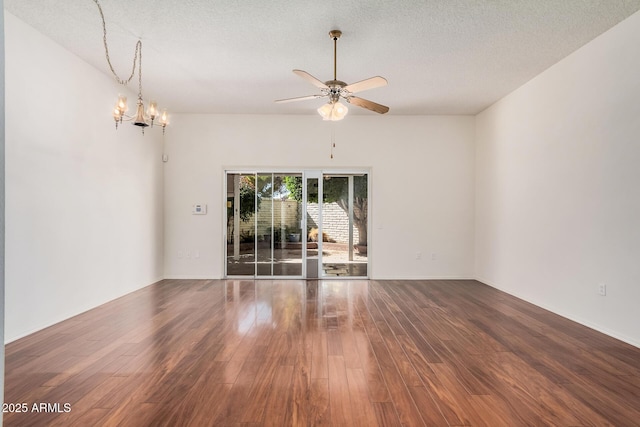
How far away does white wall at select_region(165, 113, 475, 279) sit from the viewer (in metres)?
6.41

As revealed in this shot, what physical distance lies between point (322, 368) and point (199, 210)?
4581 millimetres

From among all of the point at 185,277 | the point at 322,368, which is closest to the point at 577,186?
the point at 322,368

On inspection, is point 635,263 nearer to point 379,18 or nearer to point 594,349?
point 594,349

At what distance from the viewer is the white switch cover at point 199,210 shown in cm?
639

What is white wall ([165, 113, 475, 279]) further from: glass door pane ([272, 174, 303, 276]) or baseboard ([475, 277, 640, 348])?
baseboard ([475, 277, 640, 348])

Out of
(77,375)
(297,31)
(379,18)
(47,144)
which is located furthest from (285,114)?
(77,375)

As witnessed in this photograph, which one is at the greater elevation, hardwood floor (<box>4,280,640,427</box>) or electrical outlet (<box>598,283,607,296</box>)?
electrical outlet (<box>598,283,607,296</box>)

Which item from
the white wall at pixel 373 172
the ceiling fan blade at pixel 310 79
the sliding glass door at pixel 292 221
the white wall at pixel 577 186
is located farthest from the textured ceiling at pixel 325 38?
the sliding glass door at pixel 292 221

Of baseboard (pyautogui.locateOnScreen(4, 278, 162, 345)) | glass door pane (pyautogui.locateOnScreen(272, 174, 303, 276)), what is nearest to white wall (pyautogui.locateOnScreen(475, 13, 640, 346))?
glass door pane (pyautogui.locateOnScreen(272, 174, 303, 276))

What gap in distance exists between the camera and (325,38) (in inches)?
144

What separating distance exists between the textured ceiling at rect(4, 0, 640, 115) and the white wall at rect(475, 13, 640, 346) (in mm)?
304

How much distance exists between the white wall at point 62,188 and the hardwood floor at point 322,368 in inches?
16.7

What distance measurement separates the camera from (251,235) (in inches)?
256

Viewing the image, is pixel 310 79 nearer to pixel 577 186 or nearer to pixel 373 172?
pixel 577 186
